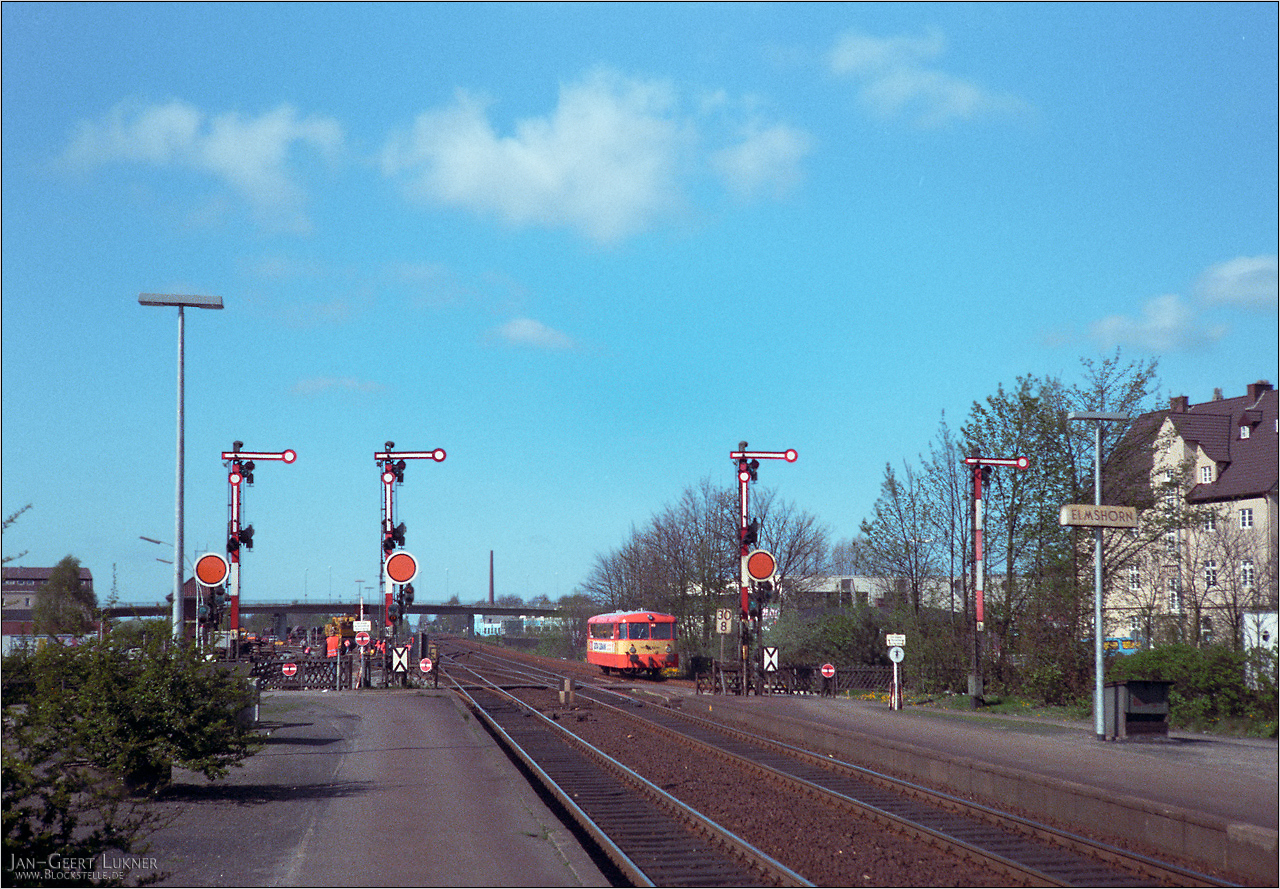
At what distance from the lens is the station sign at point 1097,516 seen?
21312mm

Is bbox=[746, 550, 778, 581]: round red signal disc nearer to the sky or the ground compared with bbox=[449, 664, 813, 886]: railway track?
nearer to the sky

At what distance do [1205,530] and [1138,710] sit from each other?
17457 mm

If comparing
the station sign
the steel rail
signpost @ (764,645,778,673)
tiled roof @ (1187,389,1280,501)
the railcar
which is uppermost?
tiled roof @ (1187,389,1280,501)

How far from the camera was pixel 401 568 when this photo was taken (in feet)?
99.9

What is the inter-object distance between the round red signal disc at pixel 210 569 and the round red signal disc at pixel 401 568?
5124 mm

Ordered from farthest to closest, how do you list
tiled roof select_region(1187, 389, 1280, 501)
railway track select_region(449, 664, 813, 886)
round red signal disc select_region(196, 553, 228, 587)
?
tiled roof select_region(1187, 389, 1280, 501), round red signal disc select_region(196, 553, 228, 587), railway track select_region(449, 664, 813, 886)

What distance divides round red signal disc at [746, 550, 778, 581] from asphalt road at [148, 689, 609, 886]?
40.4ft

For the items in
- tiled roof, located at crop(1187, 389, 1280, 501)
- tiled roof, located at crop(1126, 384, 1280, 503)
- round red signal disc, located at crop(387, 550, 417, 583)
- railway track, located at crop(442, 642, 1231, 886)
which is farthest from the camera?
tiled roof, located at crop(1126, 384, 1280, 503)

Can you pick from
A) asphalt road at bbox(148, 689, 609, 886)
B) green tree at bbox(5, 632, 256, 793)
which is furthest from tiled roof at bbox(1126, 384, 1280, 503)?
green tree at bbox(5, 632, 256, 793)

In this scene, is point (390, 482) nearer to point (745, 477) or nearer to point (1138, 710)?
point (745, 477)

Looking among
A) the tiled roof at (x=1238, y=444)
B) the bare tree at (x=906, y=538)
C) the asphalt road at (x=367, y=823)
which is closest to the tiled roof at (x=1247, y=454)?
the tiled roof at (x=1238, y=444)

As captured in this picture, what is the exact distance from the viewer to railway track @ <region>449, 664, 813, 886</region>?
10.7 metres

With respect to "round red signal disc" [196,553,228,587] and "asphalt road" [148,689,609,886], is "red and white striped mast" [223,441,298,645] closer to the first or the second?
"round red signal disc" [196,553,228,587]

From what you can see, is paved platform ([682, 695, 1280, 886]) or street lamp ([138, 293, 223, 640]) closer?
paved platform ([682, 695, 1280, 886])
